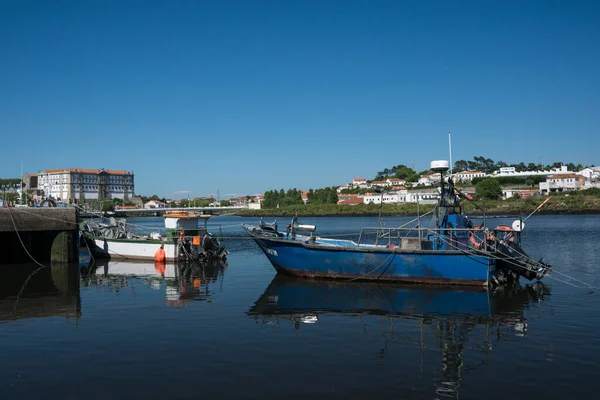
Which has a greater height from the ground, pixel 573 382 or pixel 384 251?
pixel 384 251

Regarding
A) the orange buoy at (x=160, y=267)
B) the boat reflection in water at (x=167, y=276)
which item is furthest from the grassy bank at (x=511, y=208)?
the boat reflection in water at (x=167, y=276)

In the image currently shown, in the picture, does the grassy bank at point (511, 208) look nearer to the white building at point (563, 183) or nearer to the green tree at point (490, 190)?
the green tree at point (490, 190)

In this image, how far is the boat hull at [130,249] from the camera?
28.5 metres

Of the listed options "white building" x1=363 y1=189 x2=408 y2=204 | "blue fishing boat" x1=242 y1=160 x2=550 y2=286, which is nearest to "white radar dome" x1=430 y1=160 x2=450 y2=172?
"blue fishing boat" x1=242 y1=160 x2=550 y2=286

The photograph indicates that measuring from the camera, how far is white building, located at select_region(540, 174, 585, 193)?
142 m

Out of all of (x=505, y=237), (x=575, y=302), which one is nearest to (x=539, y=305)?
(x=575, y=302)

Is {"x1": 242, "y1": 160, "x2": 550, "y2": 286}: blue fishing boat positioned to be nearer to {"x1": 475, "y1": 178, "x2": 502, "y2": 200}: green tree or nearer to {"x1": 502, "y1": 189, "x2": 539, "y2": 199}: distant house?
{"x1": 475, "y1": 178, "x2": 502, "y2": 200}: green tree

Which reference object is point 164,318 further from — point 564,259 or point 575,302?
point 564,259

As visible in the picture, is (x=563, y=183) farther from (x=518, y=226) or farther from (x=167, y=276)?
(x=167, y=276)

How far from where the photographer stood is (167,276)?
2364cm

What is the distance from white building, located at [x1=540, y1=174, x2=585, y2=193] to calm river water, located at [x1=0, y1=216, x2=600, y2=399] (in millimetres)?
134625

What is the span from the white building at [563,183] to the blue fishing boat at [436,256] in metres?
134

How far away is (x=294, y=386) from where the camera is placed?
930 centimetres

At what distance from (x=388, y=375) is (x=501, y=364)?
7.84 feet
